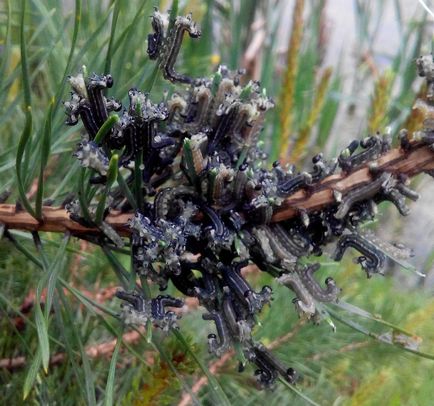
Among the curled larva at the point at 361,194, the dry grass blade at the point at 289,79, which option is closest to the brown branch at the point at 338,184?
the curled larva at the point at 361,194

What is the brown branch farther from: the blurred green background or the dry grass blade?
the dry grass blade

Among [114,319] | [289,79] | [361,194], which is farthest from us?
[289,79]

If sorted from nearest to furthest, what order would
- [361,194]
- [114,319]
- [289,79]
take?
1. [361,194]
2. [114,319]
3. [289,79]

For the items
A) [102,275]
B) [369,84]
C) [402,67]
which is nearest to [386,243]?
[102,275]

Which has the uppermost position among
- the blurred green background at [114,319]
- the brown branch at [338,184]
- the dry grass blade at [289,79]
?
the dry grass blade at [289,79]

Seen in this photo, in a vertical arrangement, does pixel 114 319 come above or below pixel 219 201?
below

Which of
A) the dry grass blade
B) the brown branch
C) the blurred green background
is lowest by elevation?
the blurred green background

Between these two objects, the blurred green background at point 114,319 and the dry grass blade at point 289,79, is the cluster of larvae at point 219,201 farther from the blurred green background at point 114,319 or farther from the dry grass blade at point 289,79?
the dry grass blade at point 289,79

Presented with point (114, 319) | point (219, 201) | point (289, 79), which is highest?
point (289, 79)

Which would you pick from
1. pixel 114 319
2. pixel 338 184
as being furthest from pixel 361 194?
pixel 114 319

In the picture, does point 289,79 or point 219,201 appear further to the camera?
point 289,79

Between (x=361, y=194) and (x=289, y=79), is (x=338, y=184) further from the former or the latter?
(x=289, y=79)

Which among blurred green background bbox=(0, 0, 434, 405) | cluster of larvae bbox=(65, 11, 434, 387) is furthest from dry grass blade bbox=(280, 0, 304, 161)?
cluster of larvae bbox=(65, 11, 434, 387)
